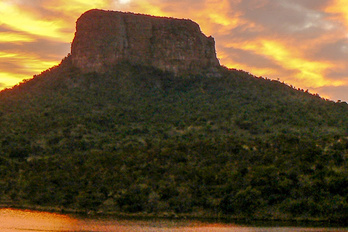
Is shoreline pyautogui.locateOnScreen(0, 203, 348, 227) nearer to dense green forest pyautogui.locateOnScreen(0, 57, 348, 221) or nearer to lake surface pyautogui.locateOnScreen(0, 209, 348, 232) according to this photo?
dense green forest pyautogui.locateOnScreen(0, 57, 348, 221)

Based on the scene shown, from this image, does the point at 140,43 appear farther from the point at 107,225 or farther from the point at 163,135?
the point at 107,225

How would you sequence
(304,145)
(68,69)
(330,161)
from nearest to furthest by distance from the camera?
(330,161) < (304,145) < (68,69)

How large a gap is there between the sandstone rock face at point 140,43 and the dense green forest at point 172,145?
6.28 feet

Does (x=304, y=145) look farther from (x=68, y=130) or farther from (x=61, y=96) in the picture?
(x=61, y=96)

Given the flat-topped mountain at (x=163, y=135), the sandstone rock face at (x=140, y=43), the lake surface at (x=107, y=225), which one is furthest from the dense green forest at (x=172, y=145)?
the lake surface at (x=107, y=225)

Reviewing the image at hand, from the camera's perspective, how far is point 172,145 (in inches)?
3039

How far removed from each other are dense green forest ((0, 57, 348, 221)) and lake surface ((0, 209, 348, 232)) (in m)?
6.73

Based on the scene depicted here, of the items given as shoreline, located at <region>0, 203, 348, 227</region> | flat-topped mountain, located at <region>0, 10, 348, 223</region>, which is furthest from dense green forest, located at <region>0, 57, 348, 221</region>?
shoreline, located at <region>0, 203, 348, 227</region>

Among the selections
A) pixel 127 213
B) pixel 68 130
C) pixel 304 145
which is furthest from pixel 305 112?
pixel 127 213

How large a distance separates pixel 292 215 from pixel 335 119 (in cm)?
3132

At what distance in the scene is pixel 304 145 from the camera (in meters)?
71.3

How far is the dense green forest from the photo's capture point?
6278 centimetres

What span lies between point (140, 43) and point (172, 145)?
1224 inches

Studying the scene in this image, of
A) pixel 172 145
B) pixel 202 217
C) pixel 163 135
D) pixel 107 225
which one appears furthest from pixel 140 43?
pixel 107 225
